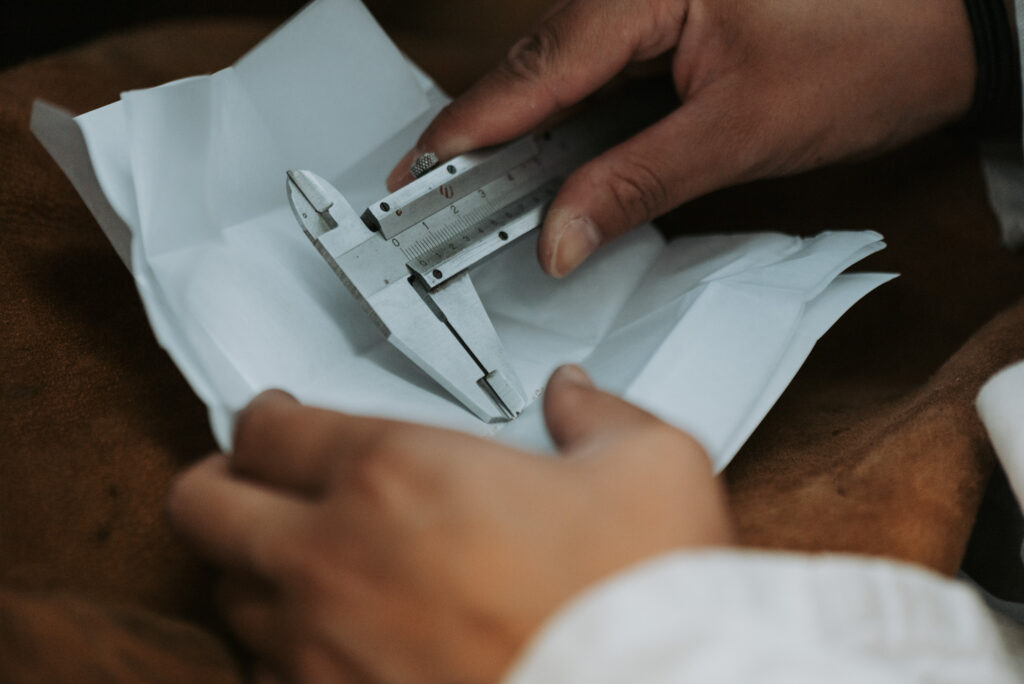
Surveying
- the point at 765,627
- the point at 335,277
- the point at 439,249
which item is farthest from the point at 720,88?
the point at 765,627

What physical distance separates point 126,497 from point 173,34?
0.76 m

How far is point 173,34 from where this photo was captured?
1142 millimetres

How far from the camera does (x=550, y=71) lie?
89 centimetres

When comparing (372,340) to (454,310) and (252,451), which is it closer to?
(454,310)

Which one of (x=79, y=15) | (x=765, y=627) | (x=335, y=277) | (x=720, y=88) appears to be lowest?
(x=765, y=627)

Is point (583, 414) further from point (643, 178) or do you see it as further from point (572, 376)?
point (643, 178)

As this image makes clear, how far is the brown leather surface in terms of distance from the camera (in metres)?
0.57

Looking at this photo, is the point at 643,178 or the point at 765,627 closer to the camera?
the point at 765,627

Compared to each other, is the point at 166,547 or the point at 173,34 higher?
the point at 173,34

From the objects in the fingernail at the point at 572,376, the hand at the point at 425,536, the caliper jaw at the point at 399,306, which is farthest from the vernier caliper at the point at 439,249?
the hand at the point at 425,536

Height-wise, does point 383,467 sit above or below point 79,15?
below

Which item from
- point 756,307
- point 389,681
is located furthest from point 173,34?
point 389,681

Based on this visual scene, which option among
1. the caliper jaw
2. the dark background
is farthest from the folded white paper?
the dark background

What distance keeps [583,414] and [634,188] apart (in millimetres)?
410
